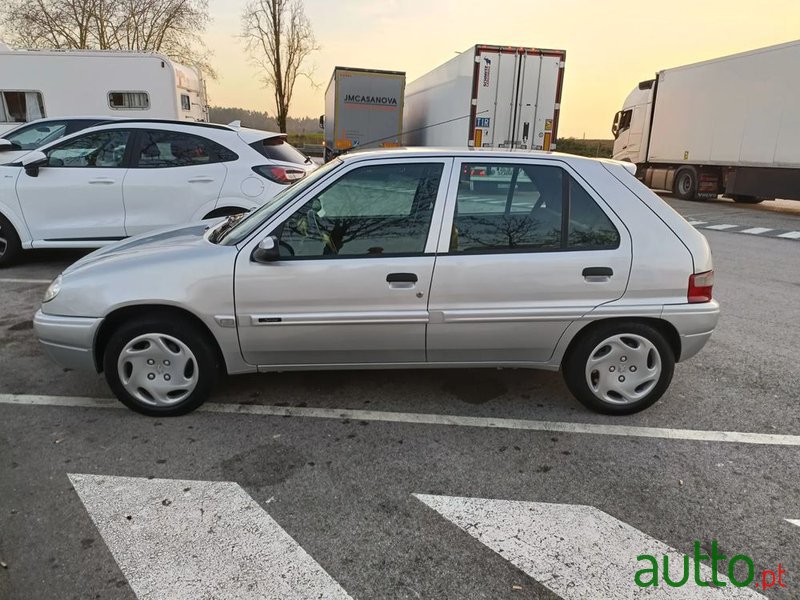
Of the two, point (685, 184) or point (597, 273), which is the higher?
point (685, 184)

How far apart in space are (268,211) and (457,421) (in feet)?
5.76

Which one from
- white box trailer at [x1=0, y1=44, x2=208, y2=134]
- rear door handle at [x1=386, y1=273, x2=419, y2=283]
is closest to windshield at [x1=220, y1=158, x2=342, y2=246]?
rear door handle at [x1=386, y1=273, x2=419, y2=283]

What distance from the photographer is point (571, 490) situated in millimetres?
2838

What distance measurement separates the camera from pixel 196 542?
242 centimetres

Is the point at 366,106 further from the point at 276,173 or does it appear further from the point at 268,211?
the point at 268,211

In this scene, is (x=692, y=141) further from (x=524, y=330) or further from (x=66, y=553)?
(x=66, y=553)

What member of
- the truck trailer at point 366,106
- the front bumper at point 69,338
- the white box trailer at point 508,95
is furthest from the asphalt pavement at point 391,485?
the truck trailer at point 366,106

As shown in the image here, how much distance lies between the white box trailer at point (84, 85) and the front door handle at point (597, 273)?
36.1ft

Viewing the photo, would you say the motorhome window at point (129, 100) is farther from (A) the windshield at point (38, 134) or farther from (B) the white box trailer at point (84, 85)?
(A) the windshield at point (38, 134)

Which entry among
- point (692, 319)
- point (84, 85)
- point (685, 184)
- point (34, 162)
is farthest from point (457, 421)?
point (685, 184)

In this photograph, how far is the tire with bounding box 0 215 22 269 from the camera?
6816 mm

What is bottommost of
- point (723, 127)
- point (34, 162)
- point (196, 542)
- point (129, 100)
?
point (196, 542)

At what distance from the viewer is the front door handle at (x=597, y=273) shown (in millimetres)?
3322

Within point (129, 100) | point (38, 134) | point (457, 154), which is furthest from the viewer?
point (129, 100)
